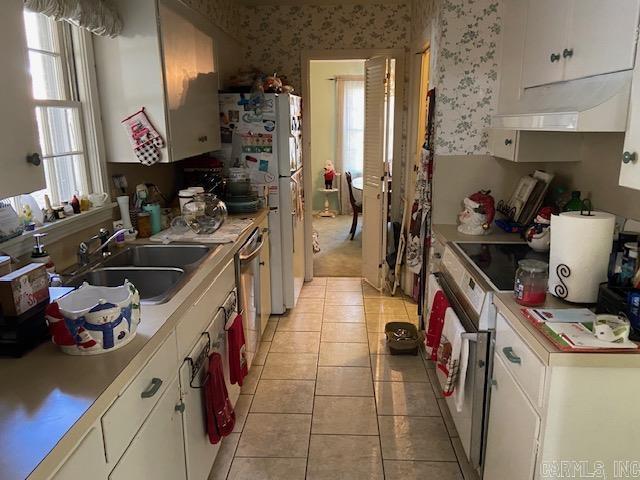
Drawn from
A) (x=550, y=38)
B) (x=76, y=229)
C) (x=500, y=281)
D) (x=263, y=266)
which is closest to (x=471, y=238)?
(x=500, y=281)

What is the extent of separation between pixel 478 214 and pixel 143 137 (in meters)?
1.81

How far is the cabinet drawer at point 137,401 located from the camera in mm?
1145

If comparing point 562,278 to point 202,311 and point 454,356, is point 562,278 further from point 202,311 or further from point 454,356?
point 202,311

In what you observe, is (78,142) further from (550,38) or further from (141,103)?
(550,38)

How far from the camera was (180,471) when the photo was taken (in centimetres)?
165

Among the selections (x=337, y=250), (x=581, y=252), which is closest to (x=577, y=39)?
(x=581, y=252)

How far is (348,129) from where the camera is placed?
767 cm

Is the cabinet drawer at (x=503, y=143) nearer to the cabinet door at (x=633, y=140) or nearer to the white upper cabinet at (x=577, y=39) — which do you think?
the white upper cabinet at (x=577, y=39)

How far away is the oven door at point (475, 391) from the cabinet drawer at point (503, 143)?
3.01 ft

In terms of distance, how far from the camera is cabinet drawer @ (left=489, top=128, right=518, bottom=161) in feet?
8.20

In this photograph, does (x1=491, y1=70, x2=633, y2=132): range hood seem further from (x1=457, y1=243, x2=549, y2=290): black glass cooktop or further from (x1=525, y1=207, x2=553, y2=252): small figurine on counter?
(x1=457, y1=243, x2=549, y2=290): black glass cooktop

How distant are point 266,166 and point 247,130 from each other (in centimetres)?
28

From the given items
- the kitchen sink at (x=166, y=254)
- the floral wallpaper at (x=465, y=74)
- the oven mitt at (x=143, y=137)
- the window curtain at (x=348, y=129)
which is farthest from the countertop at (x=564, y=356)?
the window curtain at (x=348, y=129)

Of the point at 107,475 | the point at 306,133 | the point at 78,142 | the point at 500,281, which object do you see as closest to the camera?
the point at 107,475
